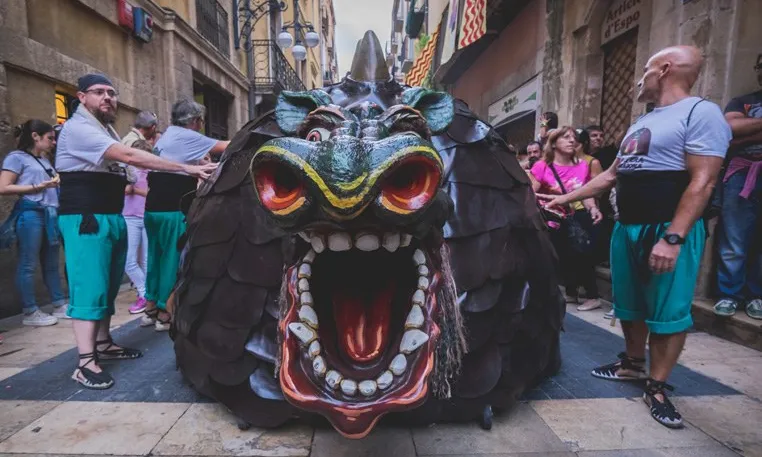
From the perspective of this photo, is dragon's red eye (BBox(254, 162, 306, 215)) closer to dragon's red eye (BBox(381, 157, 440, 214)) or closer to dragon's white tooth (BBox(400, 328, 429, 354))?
dragon's red eye (BBox(381, 157, 440, 214))

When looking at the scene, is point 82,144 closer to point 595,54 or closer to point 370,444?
point 370,444

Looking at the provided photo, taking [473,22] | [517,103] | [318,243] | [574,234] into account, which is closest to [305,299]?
[318,243]

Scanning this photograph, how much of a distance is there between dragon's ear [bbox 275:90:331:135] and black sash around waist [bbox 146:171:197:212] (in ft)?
7.63

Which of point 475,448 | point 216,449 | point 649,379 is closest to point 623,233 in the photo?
point 649,379

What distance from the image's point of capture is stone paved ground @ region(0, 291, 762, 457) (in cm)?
188

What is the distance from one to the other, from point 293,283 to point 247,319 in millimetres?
848

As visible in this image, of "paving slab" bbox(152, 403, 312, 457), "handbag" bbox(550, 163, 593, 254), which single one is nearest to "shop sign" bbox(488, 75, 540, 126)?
"handbag" bbox(550, 163, 593, 254)

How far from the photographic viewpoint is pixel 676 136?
2174mm

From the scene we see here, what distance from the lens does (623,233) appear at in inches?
98.2

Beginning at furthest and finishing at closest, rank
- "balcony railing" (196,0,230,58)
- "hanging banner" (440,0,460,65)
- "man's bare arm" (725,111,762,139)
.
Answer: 1. "balcony railing" (196,0,230,58)
2. "hanging banner" (440,0,460,65)
3. "man's bare arm" (725,111,762,139)

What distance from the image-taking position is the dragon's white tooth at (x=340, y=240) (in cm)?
115

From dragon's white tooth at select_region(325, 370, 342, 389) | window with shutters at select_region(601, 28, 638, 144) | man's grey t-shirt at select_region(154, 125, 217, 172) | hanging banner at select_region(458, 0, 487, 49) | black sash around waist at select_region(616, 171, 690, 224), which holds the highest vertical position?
hanging banner at select_region(458, 0, 487, 49)

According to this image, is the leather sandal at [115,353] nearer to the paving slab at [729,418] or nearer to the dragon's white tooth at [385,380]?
the dragon's white tooth at [385,380]

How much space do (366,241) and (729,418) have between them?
2.27m
